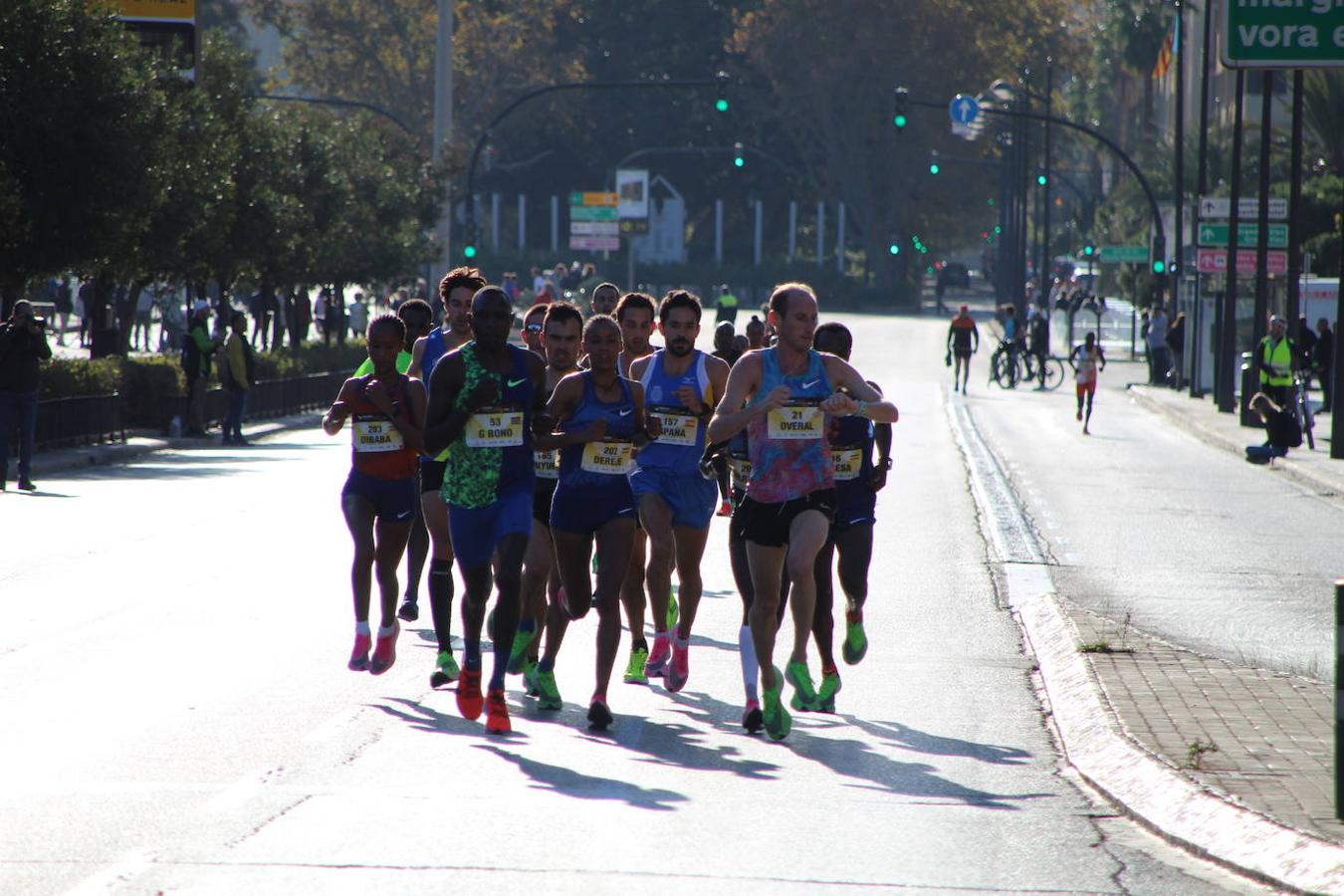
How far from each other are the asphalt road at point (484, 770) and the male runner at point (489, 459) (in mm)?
549

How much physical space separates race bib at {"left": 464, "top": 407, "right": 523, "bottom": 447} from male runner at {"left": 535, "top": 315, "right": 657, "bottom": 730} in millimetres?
196

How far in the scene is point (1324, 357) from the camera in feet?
130

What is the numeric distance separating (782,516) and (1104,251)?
159ft

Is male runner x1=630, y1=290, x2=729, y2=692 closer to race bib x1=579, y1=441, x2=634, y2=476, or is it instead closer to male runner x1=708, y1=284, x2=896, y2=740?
race bib x1=579, y1=441, x2=634, y2=476

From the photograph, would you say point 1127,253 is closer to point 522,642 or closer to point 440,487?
point 440,487

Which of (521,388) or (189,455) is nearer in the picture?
(521,388)

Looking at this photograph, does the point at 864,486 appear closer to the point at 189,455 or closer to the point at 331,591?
the point at 331,591

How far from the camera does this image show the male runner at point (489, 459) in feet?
28.5

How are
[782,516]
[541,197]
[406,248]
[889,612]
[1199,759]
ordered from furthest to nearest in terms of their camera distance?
[541,197] → [406,248] → [889,612] → [782,516] → [1199,759]

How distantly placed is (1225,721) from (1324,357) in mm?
32652

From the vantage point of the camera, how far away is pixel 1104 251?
182 ft

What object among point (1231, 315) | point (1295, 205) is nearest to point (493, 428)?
point (1295, 205)

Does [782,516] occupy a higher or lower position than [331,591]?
higher

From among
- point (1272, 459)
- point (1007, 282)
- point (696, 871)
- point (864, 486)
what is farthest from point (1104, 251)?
point (696, 871)
